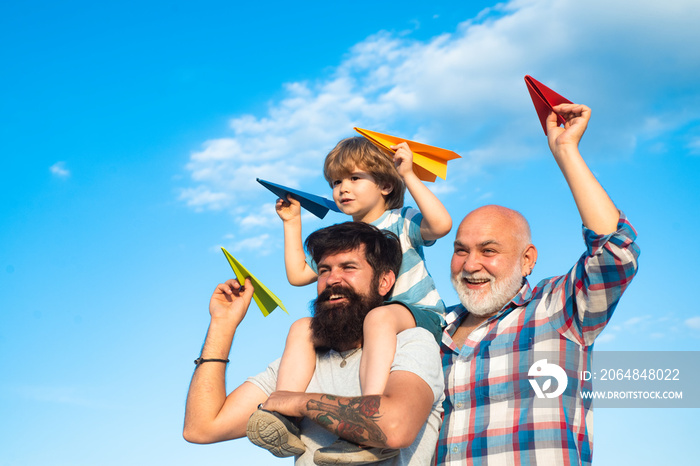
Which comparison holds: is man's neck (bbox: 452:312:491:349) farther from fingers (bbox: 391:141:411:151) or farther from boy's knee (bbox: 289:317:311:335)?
fingers (bbox: 391:141:411:151)

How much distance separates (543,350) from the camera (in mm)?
4879

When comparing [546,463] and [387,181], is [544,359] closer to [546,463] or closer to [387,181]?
[546,463]

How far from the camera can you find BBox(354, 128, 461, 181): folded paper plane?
19.2 feet

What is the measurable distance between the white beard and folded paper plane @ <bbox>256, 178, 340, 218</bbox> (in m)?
1.68

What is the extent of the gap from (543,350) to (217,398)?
2.63 metres

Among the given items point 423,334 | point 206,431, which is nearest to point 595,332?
point 423,334

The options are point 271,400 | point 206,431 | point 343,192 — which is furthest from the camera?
point 343,192

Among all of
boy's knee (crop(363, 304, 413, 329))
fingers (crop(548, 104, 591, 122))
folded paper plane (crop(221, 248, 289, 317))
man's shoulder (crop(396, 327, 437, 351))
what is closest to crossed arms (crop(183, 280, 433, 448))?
folded paper plane (crop(221, 248, 289, 317))

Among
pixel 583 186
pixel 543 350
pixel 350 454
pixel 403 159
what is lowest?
pixel 350 454

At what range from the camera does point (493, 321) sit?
5312 millimetres

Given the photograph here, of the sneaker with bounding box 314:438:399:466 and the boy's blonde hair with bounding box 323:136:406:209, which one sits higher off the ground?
the boy's blonde hair with bounding box 323:136:406:209

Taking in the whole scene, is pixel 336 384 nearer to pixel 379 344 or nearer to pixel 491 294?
pixel 379 344

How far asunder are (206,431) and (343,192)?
8.90ft

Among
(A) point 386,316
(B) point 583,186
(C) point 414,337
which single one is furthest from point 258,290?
(B) point 583,186
